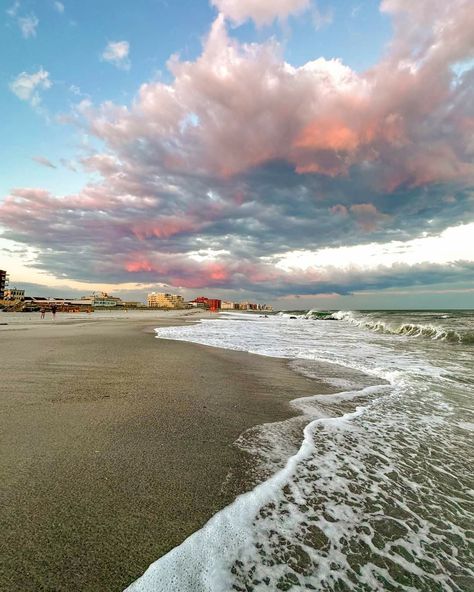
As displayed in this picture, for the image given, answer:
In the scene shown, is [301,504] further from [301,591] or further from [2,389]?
[2,389]

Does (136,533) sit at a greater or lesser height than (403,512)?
greater

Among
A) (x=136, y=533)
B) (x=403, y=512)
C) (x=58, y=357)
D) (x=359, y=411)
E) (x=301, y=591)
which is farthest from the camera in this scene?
(x=58, y=357)

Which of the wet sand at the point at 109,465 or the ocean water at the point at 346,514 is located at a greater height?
the wet sand at the point at 109,465

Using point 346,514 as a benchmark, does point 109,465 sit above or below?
above

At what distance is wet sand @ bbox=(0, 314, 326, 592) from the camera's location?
2123 millimetres

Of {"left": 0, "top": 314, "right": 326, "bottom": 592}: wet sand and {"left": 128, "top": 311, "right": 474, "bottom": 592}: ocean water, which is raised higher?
{"left": 0, "top": 314, "right": 326, "bottom": 592}: wet sand

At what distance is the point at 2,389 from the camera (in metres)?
6.11

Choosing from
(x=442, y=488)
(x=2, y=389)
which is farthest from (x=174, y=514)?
(x=2, y=389)

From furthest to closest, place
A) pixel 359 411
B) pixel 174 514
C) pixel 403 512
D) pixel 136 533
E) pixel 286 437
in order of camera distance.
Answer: pixel 359 411 < pixel 286 437 < pixel 403 512 < pixel 174 514 < pixel 136 533

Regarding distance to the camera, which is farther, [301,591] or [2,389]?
[2,389]

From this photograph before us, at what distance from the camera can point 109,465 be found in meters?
3.38

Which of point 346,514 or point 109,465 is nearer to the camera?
point 346,514

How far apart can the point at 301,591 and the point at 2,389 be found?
6.59 m

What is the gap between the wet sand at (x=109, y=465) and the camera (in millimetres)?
2123
